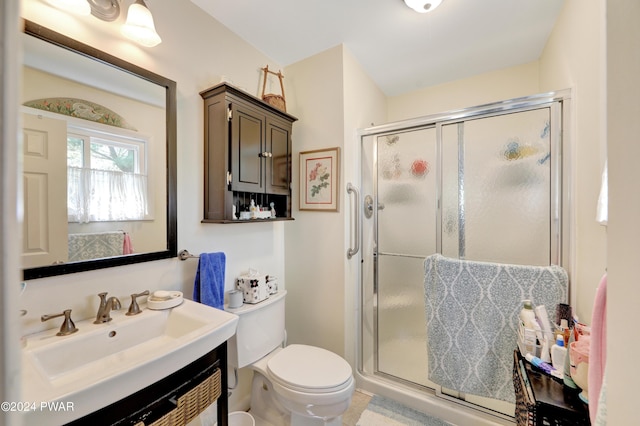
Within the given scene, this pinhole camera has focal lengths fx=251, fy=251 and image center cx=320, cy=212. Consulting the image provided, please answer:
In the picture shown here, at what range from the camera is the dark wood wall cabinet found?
1.41 metres

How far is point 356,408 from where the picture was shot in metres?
1.69

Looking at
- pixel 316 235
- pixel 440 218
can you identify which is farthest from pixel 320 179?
pixel 440 218

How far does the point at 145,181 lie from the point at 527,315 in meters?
1.97

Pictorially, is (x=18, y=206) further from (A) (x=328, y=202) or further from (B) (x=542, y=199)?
(B) (x=542, y=199)

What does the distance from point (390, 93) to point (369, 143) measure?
1016 millimetres

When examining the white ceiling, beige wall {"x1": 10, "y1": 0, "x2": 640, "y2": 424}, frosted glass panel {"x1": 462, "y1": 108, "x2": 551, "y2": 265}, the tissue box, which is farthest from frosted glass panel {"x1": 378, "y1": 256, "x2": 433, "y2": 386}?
the white ceiling

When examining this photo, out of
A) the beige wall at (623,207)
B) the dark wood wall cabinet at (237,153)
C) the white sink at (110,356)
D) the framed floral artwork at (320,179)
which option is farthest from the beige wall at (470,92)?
the white sink at (110,356)

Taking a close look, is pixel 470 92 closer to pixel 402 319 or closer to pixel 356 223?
pixel 356 223

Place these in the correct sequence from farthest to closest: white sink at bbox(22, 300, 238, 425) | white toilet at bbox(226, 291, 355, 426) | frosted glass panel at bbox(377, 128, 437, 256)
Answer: frosted glass panel at bbox(377, 128, 437, 256)
white toilet at bbox(226, 291, 355, 426)
white sink at bbox(22, 300, 238, 425)

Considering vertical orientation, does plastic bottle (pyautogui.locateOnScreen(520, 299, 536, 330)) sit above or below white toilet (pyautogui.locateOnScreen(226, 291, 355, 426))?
above

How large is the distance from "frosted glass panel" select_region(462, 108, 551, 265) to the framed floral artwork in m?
0.85

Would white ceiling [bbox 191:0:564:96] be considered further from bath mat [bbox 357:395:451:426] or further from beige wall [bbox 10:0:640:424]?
bath mat [bbox 357:395:451:426]

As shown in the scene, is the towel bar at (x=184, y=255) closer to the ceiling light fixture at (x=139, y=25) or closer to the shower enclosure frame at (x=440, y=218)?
the ceiling light fixture at (x=139, y=25)

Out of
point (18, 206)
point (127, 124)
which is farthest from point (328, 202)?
point (18, 206)
